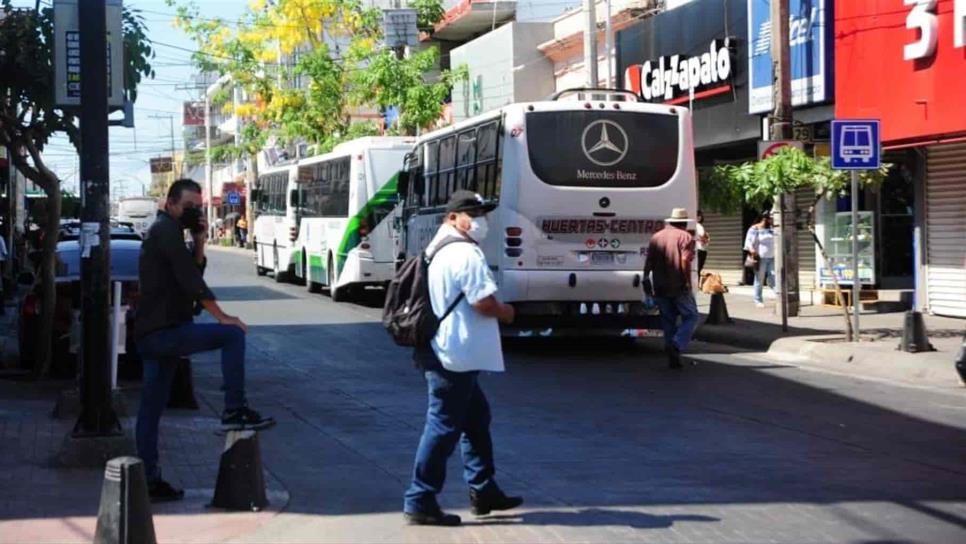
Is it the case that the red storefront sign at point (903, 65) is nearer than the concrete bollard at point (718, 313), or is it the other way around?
the red storefront sign at point (903, 65)

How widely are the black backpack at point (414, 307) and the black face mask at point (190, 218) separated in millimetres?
1652

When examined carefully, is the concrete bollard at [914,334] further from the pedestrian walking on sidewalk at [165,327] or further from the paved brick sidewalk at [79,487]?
the pedestrian walking on sidewalk at [165,327]

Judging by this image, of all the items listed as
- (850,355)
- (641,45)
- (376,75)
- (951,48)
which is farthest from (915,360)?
(376,75)

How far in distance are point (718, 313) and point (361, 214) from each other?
9469mm

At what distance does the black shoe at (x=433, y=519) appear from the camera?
7715mm

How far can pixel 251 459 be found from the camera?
26.8 ft

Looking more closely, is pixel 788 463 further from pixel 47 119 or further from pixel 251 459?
pixel 47 119

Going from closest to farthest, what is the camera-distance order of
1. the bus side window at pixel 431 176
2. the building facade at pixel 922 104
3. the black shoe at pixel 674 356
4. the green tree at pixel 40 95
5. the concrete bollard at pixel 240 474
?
the concrete bollard at pixel 240 474 < the green tree at pixel 40 95 < the black shoe at pixel 674 356 < the building facade at pixel 922 104 < the bus side window at pixel 431 176

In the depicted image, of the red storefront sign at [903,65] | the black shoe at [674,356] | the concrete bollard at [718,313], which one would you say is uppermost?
the red storefront sign at [903,65]

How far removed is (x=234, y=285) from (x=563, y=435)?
1001 inches

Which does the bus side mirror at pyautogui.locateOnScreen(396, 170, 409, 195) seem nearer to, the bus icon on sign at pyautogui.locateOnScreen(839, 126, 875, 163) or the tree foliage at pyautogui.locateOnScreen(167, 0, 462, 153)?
the bus icon on sign at pyautogui.locateOnScreen(839, 126, 875, 163)

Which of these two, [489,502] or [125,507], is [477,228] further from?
[125,507]

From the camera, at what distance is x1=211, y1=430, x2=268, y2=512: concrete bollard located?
26.6 ft

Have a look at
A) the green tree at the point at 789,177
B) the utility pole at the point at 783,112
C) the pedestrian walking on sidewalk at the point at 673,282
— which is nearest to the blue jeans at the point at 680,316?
the pedestrian walking on sidewalk at the point at 673,282
